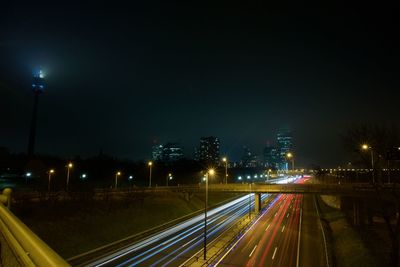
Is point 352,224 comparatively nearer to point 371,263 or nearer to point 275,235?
point 275,235

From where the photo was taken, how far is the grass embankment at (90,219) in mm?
38188

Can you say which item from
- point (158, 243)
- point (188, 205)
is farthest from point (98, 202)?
point (188, 205)

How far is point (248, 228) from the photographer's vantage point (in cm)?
5291

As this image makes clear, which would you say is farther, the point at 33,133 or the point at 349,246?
the point at 33,133

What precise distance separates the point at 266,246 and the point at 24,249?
42.4 metres

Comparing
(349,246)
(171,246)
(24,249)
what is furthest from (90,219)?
(24,249)

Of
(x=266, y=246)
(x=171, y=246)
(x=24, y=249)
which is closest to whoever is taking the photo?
(x=24, y=249)

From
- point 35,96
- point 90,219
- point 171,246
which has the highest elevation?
point 35,96

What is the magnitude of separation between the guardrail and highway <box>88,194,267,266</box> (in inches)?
1248

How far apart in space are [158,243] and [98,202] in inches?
702

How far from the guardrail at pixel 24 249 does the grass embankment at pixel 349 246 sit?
1501 inches

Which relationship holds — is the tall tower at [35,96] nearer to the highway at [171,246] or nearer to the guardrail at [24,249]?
the highway at [171,246]

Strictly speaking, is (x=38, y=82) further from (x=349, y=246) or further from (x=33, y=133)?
(x=349, y=246)

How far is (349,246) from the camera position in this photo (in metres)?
42.1
